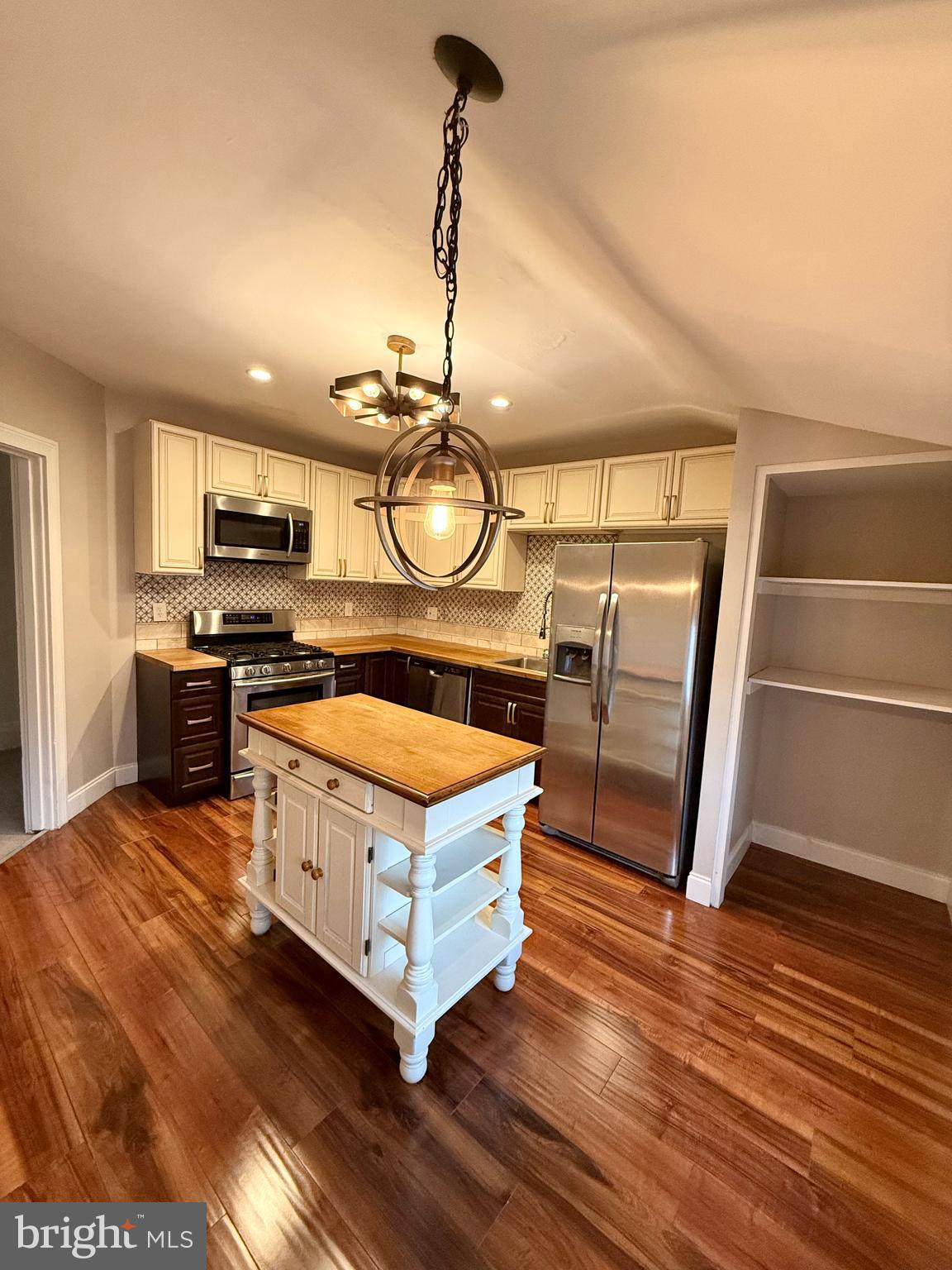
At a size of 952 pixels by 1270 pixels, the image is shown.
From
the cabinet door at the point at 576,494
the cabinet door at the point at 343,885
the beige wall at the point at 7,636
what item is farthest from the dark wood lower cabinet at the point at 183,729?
the cabinet door at the point at 576,494

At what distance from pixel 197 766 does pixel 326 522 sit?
2.01 m

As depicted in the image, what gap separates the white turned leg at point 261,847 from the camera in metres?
2.06

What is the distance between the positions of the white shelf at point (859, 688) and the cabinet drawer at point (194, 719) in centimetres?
309

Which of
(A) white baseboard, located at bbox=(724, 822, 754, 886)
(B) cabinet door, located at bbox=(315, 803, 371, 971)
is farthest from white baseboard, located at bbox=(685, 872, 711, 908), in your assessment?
(B) cabinet door, located at bbox=(315, 803, 371, 971)

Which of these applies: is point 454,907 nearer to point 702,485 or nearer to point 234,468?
point 702,485

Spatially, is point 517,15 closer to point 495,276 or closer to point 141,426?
point 495,276

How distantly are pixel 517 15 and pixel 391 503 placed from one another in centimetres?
76

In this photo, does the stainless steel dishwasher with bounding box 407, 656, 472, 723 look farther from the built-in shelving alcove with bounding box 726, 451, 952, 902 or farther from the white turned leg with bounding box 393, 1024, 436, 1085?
the white turned leg with bounding box 393, 1024, 436, 1085

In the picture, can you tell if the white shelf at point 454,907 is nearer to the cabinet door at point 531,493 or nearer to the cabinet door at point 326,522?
the cabinet door at point 531,493

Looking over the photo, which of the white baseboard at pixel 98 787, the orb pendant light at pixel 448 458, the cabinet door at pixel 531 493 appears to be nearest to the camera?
the orb pendant light at pixel 448 458

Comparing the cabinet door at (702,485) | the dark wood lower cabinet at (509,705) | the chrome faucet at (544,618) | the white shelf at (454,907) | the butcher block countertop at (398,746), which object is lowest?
the white shelf at (454,907)

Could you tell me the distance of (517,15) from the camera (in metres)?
0.76

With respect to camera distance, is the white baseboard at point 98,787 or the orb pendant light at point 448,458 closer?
the orb pendant light at point 448,458

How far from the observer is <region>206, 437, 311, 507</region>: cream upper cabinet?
3389 mm
